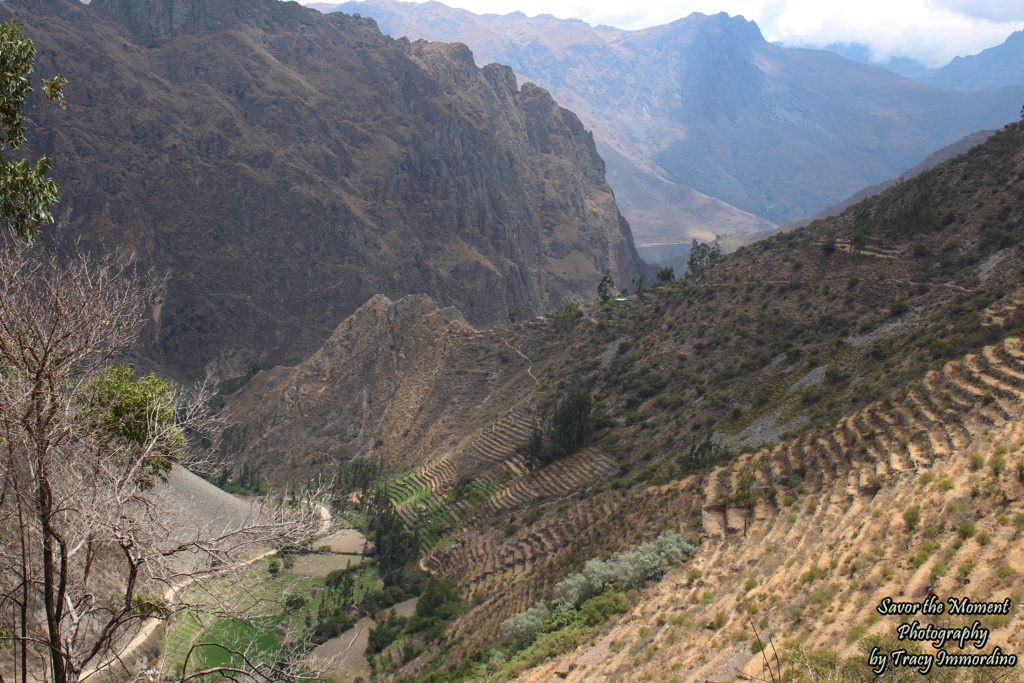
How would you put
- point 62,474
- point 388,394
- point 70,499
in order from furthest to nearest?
point 388,394, point 62,474, point 70,499

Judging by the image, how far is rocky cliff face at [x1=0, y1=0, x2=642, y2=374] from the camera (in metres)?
98.9

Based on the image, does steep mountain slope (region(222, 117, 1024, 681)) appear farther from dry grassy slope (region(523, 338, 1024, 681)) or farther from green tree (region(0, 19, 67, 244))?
green tree (region(0, 19, 67, 244))

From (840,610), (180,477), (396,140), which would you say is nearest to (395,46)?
(396,140)

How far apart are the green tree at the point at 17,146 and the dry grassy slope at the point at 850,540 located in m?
13.5

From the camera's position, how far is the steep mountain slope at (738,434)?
12914 millimetres

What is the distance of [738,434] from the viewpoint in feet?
89.9

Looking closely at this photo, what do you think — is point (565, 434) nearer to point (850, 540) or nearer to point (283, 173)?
point (850, 540)

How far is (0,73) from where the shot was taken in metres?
9.16

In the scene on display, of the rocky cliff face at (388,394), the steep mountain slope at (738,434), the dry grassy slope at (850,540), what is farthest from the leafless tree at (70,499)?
the rocky cliff face at (388,394)

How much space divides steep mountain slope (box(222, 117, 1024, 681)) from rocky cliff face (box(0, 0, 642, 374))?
1124 inches

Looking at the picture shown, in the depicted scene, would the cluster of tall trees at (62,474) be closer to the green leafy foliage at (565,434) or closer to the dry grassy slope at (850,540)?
the dry grassy slope at (850,540)

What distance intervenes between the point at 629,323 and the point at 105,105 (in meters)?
97.1

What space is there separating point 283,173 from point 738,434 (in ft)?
351


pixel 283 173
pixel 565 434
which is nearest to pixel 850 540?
pixel 565 434
